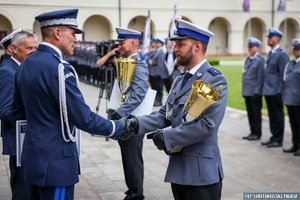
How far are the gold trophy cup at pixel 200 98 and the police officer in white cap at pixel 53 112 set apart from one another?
0.62m

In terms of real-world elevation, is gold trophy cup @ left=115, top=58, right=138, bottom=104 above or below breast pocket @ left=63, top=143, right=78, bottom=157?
above

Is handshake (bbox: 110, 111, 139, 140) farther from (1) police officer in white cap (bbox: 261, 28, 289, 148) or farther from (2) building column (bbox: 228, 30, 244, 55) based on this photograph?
(2) building column (bbox: 228, 30, 244, 55)

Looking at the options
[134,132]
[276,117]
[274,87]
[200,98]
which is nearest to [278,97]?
[274,87]

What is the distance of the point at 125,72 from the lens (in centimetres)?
490

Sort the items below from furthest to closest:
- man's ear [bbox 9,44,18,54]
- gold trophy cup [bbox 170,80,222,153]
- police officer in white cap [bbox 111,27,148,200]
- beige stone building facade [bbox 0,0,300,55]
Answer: beige stone building facade [bbox 0,0,300,55]
police officer in white cap [bbox 111,27,148,200]
man's ear [bbox 9,44,18,54]
gold trophy cup [bbox 170,80,222,153]

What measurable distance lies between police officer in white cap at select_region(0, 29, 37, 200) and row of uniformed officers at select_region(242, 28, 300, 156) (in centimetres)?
479

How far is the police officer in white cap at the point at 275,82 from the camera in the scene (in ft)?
26.6

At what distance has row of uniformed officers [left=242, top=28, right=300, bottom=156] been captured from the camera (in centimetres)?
759

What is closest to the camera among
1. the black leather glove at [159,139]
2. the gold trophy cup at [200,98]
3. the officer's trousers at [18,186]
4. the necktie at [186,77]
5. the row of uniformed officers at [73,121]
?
the gold trophy cup at [200,98]

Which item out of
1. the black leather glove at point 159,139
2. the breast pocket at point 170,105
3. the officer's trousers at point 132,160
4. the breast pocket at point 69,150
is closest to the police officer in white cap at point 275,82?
the officer's trousers at point 132,160

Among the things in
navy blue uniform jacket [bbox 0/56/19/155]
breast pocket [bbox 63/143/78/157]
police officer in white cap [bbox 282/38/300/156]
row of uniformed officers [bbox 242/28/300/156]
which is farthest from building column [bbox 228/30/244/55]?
breast pocket [bbox 63/143/78/157]

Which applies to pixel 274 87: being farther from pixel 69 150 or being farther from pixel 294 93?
pixel 69 150

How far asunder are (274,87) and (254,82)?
64 centimetres

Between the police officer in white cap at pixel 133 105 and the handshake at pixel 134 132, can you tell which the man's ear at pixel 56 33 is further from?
the police officer in white cap at pixel 133 105
